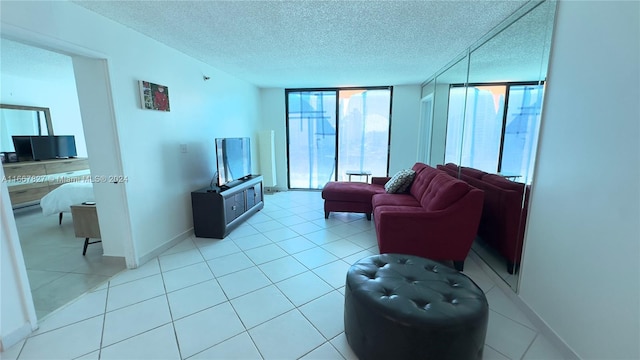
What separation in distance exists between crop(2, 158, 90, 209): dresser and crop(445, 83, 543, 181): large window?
18.4 feet

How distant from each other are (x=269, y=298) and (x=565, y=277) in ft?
6.40

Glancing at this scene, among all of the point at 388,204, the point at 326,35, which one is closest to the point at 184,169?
the point at 326,35

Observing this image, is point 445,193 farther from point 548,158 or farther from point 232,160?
point 232,160

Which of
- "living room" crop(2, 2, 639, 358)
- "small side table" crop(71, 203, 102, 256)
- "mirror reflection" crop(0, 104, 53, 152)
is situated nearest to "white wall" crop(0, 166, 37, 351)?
"living room" crop(2, 2, 639, 358)

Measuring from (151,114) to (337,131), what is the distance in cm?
363

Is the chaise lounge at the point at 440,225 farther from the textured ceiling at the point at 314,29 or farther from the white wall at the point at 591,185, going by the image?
the textured ceiling at the point at 314,29

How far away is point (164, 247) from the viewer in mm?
2844

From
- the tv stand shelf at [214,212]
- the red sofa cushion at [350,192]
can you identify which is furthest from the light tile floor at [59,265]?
the red sofa cushion at [350,192]

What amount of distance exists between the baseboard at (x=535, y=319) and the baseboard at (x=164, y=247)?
3330mm

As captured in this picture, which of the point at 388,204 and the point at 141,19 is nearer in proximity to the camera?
the point at 141,19

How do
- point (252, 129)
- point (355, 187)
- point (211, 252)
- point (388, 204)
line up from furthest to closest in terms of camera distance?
point (252, 129), point (355, 187), point (388, 204), point (211, 252)

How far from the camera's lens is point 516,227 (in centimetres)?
206

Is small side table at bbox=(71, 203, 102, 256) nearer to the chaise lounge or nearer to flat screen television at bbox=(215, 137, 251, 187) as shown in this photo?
flat screen television at bbox=(215, 137, 251, 187)

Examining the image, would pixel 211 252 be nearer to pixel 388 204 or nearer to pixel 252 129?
pixel 388 204
